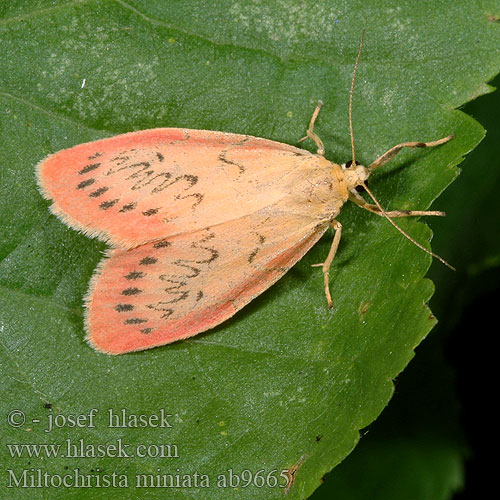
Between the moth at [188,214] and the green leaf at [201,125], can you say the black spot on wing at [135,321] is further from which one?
the green leaf at [201,125]

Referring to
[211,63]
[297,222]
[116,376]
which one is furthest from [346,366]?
[211,63]

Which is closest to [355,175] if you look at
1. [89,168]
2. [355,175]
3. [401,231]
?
[355,175]

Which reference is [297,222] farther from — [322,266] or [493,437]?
[493,437]

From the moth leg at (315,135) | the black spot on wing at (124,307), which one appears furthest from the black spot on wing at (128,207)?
the moth leg at (315,135)

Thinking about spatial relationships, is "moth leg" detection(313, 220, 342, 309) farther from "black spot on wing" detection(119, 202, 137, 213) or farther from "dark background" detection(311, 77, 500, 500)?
"black spot on wing" detection(119, 202, 137, 213)

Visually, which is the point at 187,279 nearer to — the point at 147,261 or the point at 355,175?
the point at 147,261

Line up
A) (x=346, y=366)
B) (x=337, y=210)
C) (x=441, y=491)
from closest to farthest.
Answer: (x=346, y=366) < (x=337, y=210) < (x=441, y=491)

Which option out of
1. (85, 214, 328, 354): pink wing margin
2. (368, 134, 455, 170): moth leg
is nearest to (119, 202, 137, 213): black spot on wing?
(85, 214, 328, 354): pink wing margin

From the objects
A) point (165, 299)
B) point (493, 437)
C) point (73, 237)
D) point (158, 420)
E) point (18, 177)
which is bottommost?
point (493, 437)
